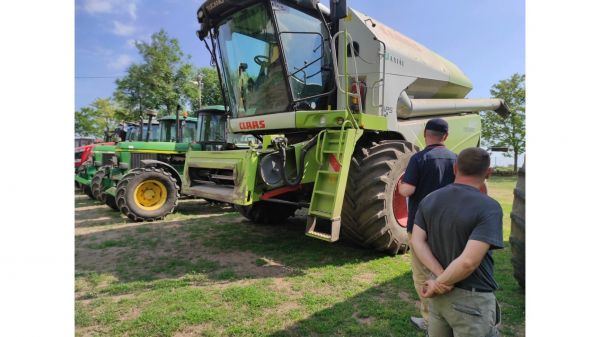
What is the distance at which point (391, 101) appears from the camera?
17.0 ft

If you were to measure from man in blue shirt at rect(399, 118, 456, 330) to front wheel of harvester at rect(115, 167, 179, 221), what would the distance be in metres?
6.05

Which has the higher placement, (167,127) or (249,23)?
(249,23)

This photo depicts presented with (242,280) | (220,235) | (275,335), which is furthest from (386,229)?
(220,235)

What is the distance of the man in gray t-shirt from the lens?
1.63 metres

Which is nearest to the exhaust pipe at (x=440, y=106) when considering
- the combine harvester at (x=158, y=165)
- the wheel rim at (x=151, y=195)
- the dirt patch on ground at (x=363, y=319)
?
the dirt patch on ground at (x=363, y=319)

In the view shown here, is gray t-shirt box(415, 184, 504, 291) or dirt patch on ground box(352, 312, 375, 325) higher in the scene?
gray t-shirt box(415, 184, 504, 291)

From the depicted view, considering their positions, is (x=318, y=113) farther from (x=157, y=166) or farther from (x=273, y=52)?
(x=157, y=166)

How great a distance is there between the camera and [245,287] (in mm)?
3633

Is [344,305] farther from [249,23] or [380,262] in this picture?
[249,23]

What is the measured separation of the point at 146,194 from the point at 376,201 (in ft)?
17.6

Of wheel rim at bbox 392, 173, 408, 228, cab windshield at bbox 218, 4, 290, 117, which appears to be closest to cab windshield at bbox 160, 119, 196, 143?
cab windshield at bbox 218, 4, 290, 117

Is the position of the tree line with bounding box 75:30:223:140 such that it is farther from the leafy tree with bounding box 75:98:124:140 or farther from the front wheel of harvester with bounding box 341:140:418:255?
the front wheel of harvester with bounding box 341:140:418:255

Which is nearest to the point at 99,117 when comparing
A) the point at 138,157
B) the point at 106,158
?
the point at 106,158

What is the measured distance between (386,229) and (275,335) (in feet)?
6.58
